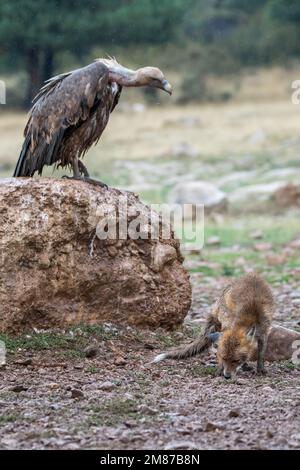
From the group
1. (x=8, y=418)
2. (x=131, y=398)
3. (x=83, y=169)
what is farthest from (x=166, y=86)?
(x=8, y=418)

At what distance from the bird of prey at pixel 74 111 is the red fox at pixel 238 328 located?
1.59m

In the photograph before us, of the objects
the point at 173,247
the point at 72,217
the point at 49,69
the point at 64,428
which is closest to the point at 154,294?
the point at 173,247

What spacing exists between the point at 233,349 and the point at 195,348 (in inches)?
25.2

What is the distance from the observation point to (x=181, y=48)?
3941cm

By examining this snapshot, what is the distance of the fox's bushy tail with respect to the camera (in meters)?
7.27

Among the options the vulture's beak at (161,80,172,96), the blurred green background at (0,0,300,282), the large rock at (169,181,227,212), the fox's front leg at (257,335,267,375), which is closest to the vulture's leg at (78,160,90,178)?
the vulture's beak at (161,80,172,96)

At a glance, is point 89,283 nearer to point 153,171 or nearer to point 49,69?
point 153,171

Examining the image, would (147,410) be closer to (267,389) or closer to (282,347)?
(267,389)

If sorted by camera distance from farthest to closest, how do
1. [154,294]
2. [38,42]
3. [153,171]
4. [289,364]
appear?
1. [38,42]
2. [153,171]
3. [154,294]
4. [289,364]

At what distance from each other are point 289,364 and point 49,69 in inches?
1129

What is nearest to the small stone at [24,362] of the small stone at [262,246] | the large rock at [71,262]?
the large rock at [71,262]

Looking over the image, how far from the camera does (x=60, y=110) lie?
25.6 feet

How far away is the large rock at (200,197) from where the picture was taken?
1741 cm
